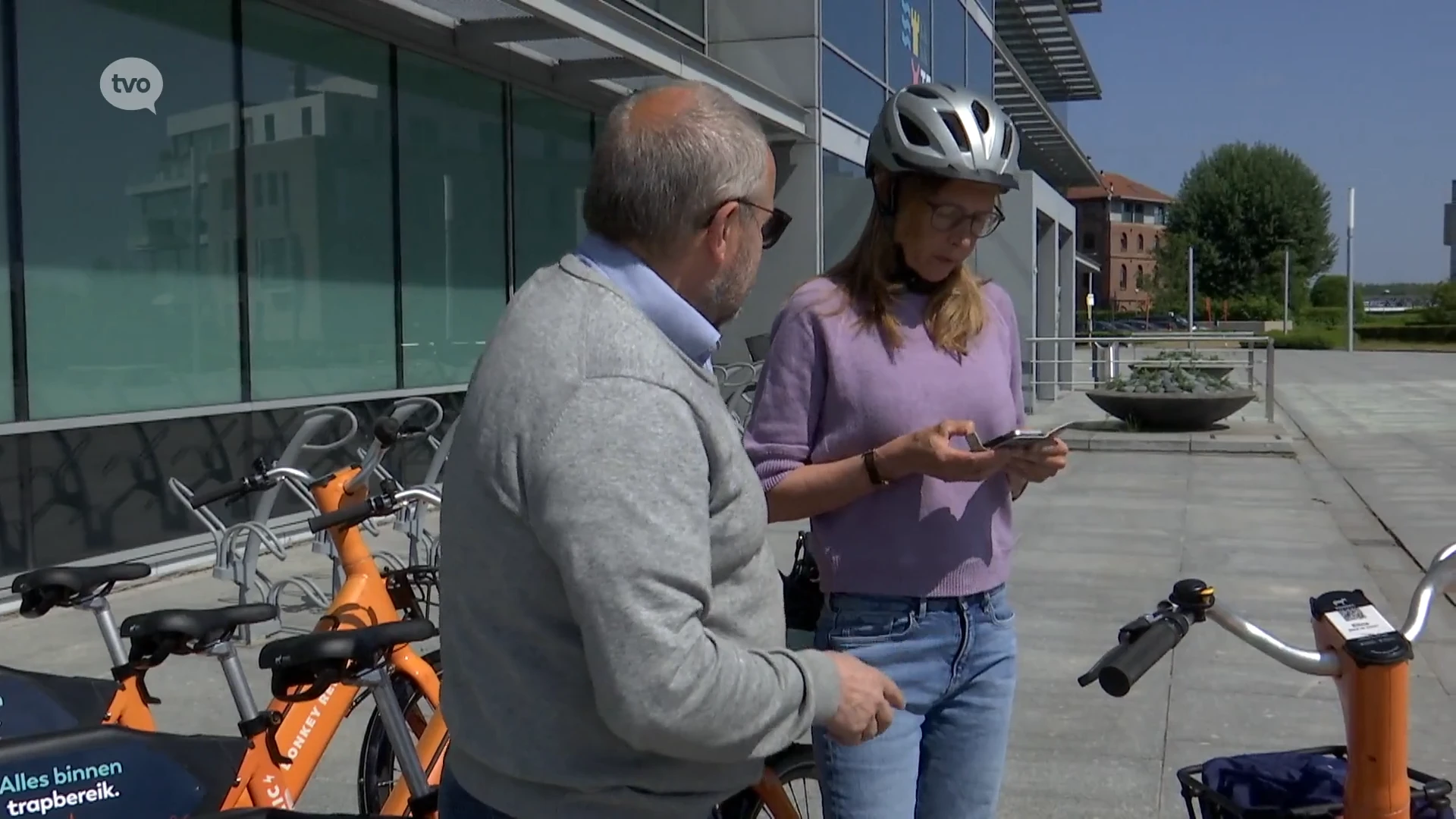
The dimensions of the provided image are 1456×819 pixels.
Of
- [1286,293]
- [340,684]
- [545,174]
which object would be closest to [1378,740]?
[340,684]

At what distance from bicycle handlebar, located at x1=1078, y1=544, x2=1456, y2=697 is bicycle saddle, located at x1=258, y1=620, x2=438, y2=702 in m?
1.28

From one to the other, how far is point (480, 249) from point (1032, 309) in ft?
35.6

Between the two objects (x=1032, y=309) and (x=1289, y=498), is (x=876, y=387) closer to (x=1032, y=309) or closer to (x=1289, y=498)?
(x=1289, y=498)

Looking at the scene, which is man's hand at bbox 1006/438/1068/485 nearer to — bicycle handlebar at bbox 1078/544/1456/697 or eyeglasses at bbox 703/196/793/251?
bicycle handlebar at bbox 1078/544/1456/697

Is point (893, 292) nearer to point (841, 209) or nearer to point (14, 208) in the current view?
point (14, 208)

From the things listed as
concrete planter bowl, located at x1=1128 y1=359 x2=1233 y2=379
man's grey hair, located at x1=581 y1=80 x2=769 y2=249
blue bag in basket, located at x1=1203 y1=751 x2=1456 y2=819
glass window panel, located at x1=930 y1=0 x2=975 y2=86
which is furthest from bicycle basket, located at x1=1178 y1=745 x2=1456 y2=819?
glass window panel, located at x1=930 y1=0 x2=975 y2=86

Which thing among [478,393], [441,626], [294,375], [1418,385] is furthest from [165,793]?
[1418,385]

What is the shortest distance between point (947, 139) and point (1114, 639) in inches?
180

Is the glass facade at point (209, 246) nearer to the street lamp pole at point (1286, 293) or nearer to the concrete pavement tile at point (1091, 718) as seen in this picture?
the concrete pavement tile at point (1091, 718)

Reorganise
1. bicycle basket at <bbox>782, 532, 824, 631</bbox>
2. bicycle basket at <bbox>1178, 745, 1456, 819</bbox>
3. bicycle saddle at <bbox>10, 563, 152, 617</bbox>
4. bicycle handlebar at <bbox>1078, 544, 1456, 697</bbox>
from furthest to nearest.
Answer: bicycle saddle at <bbox>10, 563, 152, 617</bbox>
bicycle basket at <bbox>782, 532, 824, 631</bbox>
bicycle basket at <bbox>1178, 745, 1456, 819</bbox>
bicycle handlebar at <bbox>1078, 544, 1456, 697</bbox>

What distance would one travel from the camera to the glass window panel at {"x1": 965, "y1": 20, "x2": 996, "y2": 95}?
22092 mm

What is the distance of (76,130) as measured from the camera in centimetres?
744

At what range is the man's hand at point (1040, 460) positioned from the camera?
7.21 feet

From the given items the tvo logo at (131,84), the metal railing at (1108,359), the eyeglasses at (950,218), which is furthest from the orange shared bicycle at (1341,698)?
the metal railing at (1108,359)
